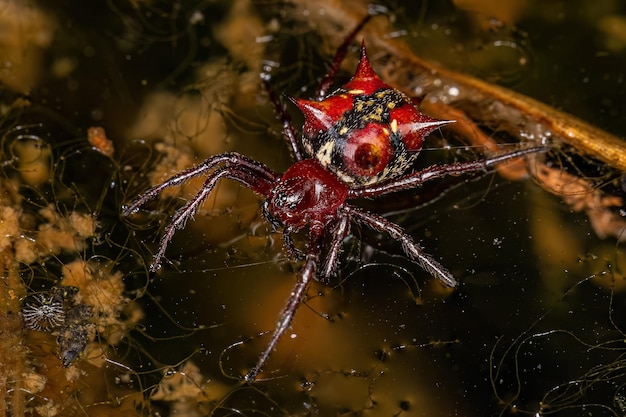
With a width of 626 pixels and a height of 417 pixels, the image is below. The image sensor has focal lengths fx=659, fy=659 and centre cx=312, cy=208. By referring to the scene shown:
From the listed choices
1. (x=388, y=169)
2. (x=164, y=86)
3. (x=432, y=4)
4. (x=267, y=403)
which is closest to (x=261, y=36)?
(x=164, y=86)

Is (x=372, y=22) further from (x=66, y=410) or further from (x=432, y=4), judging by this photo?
(x=66, y=410)

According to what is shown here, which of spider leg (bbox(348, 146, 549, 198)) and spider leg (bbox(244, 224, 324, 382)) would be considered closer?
spider leg (bbox(244, 224, 324, 382))

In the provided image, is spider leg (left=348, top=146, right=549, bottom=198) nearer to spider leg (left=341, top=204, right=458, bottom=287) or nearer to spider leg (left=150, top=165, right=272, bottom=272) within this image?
spider leg (left=341, top=204, right=458, bottom=287)

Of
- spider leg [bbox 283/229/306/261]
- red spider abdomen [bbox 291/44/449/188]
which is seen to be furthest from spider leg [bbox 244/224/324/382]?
red spider abdomen [bbox 291/44/449/188]

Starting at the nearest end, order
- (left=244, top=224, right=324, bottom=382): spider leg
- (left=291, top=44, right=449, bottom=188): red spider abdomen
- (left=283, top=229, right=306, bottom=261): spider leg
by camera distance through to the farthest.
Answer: (left=244, top=224, right=324, bottom=382): spider leg, (left=291, top=44, right=449, bottom=188): red spider abdomen, (left=283, top=229, right=306, bottom=261): spider leg

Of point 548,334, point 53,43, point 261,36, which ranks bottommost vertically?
point 548,334

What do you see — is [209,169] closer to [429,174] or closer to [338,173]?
[338,173]
